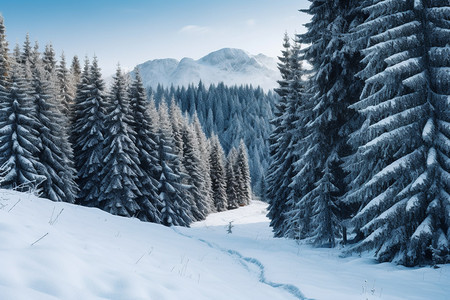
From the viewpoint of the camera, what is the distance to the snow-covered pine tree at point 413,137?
8391mm

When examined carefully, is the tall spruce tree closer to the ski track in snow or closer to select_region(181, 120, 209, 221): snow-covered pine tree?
the ski track in snow

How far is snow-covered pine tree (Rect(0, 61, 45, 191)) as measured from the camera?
22953 millimetres

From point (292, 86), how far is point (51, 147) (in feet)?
66.3

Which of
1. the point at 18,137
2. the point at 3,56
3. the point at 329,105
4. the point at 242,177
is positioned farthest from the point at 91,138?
the point at 242,177

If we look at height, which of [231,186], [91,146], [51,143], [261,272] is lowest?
[231,186]

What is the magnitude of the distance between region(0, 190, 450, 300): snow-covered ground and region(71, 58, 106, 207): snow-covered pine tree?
20.5 meters

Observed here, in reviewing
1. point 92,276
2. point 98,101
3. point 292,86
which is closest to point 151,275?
point 92,276

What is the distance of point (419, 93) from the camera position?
899 cm

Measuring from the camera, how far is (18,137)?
23734 mm

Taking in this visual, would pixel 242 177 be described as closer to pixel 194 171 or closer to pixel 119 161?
pixel 194 171

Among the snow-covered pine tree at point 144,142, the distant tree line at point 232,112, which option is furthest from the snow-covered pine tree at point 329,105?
the distant tree line at point 232,112

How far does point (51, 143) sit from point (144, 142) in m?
8.11

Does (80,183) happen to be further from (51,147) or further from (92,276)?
(92,276)

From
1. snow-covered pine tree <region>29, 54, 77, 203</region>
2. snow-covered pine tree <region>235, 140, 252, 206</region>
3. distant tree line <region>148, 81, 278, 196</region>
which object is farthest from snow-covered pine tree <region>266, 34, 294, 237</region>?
distant tree line <region>148, 81, 278, 196</region>
